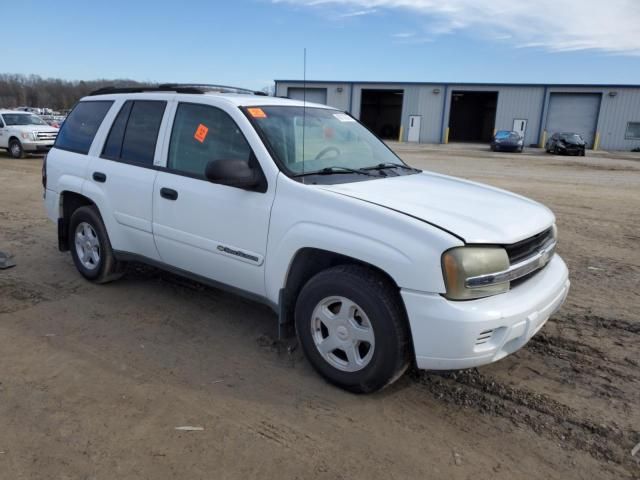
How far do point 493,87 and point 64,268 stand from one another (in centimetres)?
4382

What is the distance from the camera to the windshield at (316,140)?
147 inches

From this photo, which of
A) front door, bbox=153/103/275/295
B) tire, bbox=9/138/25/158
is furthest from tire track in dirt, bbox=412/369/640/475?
tire, bbox=9/138/25/158

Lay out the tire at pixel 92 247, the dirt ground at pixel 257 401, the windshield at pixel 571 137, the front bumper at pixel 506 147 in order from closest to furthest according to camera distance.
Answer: the dirt ground at pixel 257 401, the tire at pixel 92 247, the windshield at pixel 571 137, the front bumper at pixel 506 147

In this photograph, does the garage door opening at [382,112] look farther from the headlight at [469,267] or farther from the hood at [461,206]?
the headlight at [469,267]

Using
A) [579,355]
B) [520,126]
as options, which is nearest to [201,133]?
[579,355]

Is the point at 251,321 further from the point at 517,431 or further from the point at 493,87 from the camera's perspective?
the point at 493,87

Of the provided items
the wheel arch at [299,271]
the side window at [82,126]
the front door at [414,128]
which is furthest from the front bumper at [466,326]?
the front door at [414,128]

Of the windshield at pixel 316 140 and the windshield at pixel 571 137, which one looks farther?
the windshield at pixel 571 137

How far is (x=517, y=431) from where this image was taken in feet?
9.84

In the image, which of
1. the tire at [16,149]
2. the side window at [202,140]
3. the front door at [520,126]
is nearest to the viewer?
the side window at [202,140]

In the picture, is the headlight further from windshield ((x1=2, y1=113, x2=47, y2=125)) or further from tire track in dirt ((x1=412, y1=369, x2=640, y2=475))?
windshield ((x1=2, y1=113, x2=47, y2=125))

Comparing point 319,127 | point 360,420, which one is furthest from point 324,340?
point 319,127

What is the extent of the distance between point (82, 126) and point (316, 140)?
2664mm

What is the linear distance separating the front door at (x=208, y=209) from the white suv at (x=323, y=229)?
0.04ft
